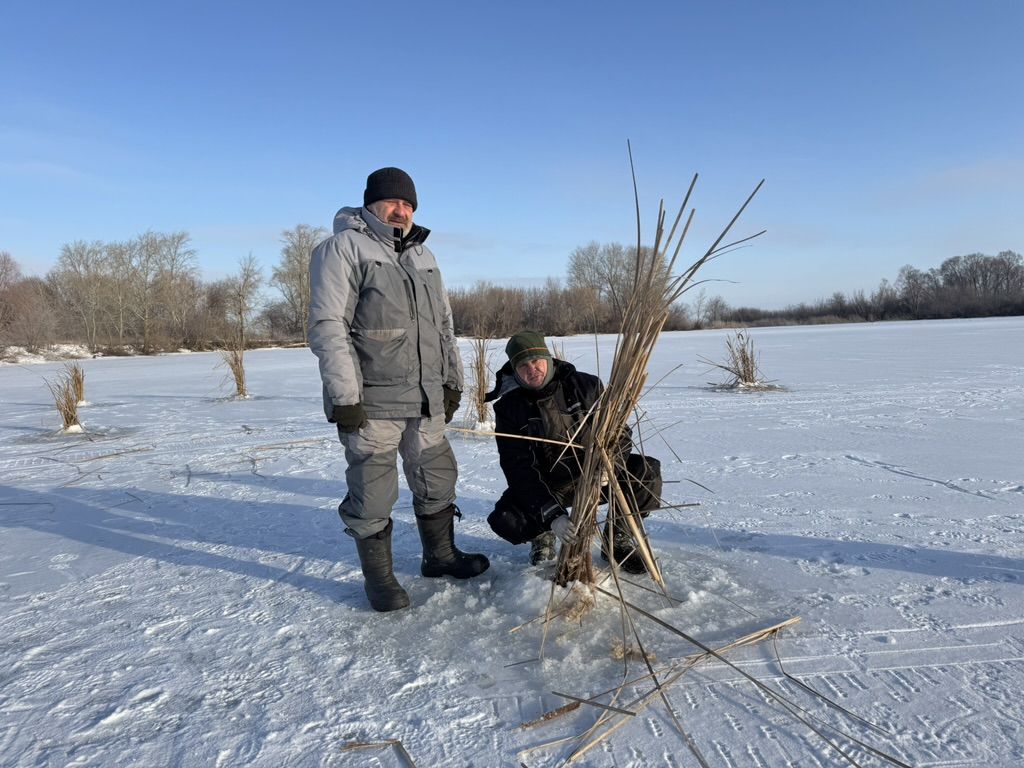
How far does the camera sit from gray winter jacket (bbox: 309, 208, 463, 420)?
79.1 inches

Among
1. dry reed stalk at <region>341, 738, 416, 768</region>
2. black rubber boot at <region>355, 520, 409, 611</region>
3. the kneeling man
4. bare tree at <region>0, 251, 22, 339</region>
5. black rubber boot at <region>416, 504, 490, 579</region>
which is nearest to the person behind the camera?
dry reed stalk at <region>341, 738, 416, 768</region>

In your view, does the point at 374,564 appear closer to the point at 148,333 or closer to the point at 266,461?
the point at 266,461

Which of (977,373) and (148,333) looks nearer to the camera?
(977,373)

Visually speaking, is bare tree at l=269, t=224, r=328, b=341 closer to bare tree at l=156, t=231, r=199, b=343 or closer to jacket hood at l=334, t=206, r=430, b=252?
bare tree at l=156, t=231, r=199, b=343

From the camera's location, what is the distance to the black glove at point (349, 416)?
6.53 feet

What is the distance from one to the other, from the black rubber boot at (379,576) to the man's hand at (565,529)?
24.0 inches

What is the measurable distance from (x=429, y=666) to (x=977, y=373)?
9.60 meters

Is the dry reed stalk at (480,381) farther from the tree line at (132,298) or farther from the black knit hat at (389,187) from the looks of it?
the tree line at (132,298)

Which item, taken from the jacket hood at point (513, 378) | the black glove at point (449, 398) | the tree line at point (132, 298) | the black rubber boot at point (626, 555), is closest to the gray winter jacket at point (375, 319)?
the black glove at point (449, 398)

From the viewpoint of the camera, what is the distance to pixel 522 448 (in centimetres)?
234

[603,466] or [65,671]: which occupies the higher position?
[603,466]

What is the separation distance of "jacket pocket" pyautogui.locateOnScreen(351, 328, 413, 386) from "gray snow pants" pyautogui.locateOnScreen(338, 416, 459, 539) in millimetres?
158

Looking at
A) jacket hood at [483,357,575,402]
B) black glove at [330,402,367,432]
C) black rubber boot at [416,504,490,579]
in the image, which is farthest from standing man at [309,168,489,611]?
jacket hood at [483,357,575,402]

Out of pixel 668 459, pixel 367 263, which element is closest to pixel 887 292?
pixel 668 459
